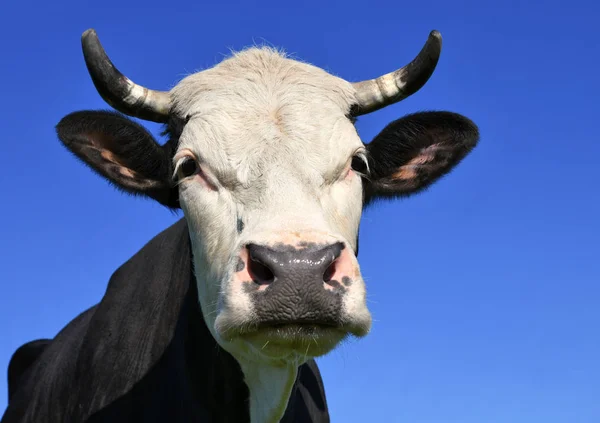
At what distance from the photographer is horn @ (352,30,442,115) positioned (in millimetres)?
6590

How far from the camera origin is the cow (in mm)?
4852

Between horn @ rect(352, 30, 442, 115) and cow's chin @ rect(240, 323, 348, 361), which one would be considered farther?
horn @ rect(352, 30, 442, 115)

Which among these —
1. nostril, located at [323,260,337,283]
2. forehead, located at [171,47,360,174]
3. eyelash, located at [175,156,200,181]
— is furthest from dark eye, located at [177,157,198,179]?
nostril, located at [323,260,337,283]

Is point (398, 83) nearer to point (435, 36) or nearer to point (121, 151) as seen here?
point (435, 36)

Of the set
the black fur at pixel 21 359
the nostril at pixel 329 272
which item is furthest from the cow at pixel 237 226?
the black fur at pixel 21 359

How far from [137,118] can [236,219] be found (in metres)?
1.59

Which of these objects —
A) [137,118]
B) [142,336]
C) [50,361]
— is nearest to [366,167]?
[137,118]

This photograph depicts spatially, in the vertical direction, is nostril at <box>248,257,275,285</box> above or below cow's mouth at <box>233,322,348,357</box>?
above

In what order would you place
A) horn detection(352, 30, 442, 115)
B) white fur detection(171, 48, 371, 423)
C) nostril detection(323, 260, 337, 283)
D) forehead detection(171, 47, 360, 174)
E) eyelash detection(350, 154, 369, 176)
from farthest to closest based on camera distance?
horn detection(352, 30, 442, 115), eyelash detection(350, 154, 369, 176), forehead detection(171, 47, 360, 174), white fur detection(171, 48, 371, 423), nostril detection(323, 260, 337, 283)

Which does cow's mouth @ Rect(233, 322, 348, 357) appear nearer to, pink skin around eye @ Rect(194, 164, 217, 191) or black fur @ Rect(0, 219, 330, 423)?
black fur @ Rect(0, 219, 330, 423)

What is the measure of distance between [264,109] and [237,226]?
0.98 meters

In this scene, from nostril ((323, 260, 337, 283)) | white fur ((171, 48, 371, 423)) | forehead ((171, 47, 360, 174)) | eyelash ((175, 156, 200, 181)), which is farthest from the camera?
eyelash ((175, 156, 200, 181))

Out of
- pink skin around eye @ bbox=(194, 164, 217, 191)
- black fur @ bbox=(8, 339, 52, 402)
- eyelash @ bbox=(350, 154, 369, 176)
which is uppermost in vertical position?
eyelash @ bbox=(350, 154, 369, 176)

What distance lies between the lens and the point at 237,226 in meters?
5.46
